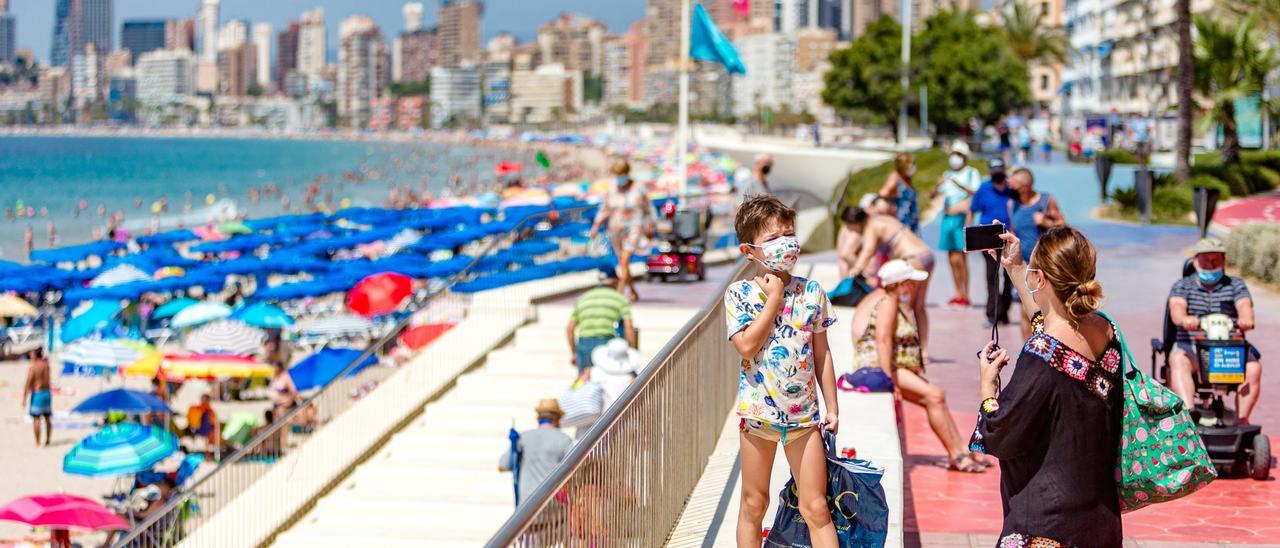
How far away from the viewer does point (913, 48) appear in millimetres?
63188

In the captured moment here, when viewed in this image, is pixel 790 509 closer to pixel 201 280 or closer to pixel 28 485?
pixel 28 485

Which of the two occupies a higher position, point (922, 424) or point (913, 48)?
point (913, 48)

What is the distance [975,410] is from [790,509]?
200 inches

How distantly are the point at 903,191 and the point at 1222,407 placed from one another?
643cm

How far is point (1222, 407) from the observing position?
7926 millimetres

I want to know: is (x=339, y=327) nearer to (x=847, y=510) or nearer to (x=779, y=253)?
(x=847, y=510)

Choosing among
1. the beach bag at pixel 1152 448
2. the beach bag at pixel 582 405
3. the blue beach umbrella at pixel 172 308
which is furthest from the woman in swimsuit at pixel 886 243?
the blue beach umbrella at pixel 172 308

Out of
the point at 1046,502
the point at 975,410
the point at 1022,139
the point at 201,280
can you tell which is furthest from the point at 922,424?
A: the point at 1022,139

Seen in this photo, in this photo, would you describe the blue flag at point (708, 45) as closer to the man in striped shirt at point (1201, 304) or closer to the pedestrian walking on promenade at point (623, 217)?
the pedestrian walking on promenade at point (623, 217)

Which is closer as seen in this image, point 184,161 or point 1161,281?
point 1161,281

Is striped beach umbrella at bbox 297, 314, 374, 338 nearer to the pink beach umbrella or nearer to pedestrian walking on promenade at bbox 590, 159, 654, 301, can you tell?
pedestrian walking on promenade at bbox 590, 159, 654, 301

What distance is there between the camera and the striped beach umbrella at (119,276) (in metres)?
26.2

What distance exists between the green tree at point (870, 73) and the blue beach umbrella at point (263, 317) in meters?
44.9

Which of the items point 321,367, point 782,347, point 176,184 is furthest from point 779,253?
point 176,184
